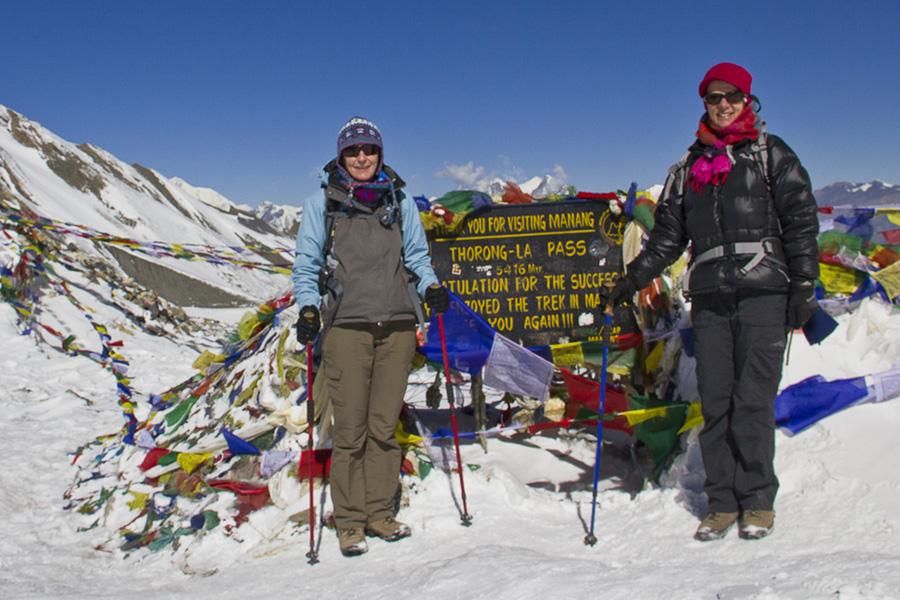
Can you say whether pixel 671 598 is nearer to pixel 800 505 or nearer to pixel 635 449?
pixel 800 505

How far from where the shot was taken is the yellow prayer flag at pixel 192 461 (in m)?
5.49

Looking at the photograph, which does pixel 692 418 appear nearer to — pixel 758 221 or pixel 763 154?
pixel 758 221

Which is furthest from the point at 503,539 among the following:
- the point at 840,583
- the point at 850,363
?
the point at 850,363

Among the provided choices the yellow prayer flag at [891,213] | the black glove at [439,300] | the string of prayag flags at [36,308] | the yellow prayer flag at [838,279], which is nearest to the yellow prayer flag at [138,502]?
the black glove at [439,300]

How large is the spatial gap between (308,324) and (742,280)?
228cm

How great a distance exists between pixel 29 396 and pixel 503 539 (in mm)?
7130

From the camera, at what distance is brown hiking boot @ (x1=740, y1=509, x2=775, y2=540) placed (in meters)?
3.61

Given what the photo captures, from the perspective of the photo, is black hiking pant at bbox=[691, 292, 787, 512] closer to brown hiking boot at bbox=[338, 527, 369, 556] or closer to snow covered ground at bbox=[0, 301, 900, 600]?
snow covered ground at bbox=[0, 301, 900, 600]

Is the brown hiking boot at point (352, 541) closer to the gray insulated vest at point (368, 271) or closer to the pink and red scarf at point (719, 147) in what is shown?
the gray insulated vest at point (368, 271)

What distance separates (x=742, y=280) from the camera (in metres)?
3.64

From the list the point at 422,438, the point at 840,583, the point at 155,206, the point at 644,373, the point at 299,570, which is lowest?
the point at 299,570

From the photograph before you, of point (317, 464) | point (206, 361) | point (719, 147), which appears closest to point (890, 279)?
point (719, 147)

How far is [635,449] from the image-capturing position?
556cm

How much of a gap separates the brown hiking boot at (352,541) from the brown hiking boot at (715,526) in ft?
5.95
